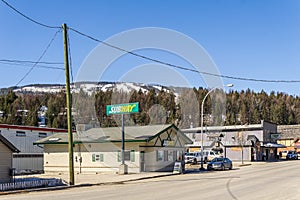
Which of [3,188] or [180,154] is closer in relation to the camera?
[3,188]

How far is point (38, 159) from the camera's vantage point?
46062mm

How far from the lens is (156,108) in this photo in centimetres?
A: 7350

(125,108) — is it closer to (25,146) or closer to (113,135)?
(113,135)

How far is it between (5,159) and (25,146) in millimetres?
18753

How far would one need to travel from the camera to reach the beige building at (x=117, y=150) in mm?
37312

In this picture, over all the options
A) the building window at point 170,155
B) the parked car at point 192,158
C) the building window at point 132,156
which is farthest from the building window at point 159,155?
the parked car at point 192,158

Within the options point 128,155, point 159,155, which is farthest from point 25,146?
point 159,155

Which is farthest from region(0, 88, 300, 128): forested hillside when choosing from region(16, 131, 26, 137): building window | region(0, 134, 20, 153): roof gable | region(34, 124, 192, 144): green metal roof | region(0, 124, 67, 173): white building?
region(0, 134, 20, 153): roof gable

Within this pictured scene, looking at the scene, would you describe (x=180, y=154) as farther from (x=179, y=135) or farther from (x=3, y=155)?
(x=3, y=155)

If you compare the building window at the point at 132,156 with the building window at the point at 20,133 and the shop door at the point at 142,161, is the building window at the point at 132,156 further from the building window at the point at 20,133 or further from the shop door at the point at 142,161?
the building window at the point at 20,133

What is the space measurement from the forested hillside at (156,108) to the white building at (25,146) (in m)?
14.8

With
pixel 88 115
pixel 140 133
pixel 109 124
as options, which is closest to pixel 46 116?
pixel 109 124

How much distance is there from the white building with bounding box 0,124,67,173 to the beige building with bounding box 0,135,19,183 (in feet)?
51.9

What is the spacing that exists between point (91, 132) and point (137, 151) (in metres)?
8.40
